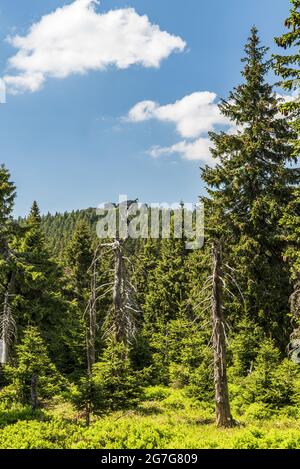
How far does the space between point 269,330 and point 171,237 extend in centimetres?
2095

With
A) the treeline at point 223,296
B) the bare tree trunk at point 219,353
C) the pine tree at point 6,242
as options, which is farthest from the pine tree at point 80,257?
the bare tree trunk at point 219,353

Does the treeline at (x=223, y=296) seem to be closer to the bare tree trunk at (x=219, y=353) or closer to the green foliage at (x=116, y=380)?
the green foliage at (x=116, y=380)

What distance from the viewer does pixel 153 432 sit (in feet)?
35.7

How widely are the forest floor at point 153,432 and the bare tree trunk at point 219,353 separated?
533 millimetres

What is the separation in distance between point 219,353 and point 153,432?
4.14m

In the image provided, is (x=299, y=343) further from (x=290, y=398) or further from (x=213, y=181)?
(x=213, y=181)

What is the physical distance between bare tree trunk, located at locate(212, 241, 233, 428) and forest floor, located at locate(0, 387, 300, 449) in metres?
0.53

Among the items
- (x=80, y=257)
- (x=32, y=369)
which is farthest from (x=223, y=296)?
(x=80, y=257)

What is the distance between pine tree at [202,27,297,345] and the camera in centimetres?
2039

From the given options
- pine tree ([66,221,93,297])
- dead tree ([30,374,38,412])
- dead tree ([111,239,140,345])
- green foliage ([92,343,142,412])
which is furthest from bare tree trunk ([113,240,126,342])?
pine tree ([66,221,93,297])

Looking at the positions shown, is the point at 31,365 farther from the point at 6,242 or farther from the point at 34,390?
the point at 6,242

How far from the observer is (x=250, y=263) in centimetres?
2062
